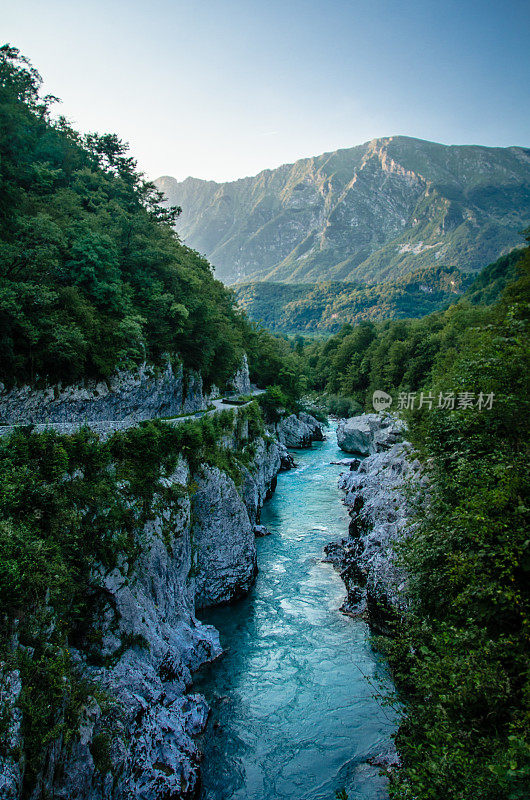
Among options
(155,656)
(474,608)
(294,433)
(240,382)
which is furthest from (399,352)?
(155,656)

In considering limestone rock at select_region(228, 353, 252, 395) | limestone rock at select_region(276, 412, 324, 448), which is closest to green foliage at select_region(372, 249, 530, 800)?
limestone rock at select_region(228, 353, 252, 395)

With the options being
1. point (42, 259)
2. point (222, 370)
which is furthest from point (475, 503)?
point (222, 370)

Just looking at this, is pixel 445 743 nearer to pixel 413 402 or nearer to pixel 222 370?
pixel 413 402

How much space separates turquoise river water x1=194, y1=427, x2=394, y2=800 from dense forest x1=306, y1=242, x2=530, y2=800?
1.89 metres

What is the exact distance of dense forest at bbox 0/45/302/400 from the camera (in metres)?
16.5

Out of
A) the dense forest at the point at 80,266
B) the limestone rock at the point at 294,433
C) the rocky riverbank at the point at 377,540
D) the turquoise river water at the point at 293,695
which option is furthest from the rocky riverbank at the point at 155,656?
the limestone rock at the point at 294,433

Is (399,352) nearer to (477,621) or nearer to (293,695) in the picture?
(293,695)

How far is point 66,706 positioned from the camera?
7922 millimetres

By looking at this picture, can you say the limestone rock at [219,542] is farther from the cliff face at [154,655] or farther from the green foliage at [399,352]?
the green foliage at [399,352]

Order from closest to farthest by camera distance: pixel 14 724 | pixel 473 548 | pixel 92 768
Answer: pixel 14 724, pixel 92 768, pixel 473 548

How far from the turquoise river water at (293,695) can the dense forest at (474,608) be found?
189 cm

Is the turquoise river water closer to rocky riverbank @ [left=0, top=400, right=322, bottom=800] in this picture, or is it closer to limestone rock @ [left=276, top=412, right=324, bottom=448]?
rocky riverbank @ [left=0, top=400, right=322, bottom=800]

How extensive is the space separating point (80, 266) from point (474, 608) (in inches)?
866

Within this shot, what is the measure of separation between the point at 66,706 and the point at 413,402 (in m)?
22.3
